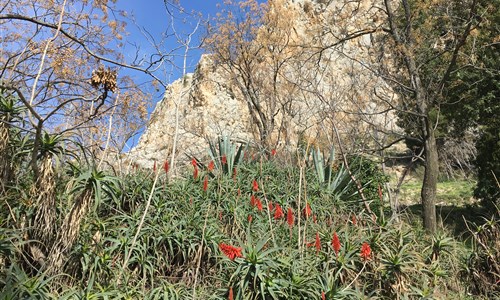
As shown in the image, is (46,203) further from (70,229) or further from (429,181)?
(429,181)

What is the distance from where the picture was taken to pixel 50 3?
7074 millimetres

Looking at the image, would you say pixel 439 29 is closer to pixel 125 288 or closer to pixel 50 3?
pixel 50 3

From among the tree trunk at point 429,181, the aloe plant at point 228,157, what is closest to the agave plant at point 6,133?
the aloe plant at point 228,157

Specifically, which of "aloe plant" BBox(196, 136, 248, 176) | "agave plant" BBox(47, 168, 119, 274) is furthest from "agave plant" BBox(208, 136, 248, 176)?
"agave plant" BBox(47, 168, 119, 274)

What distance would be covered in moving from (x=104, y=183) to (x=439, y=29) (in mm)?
8334

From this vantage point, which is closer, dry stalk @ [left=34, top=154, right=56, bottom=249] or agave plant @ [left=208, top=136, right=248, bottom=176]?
dry stalk @ [left=34, top=154, right=56, bottom=249]

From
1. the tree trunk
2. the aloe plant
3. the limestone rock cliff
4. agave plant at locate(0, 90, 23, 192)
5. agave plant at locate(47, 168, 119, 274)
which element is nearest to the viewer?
agave plant at locate(47, 168, 119, 274)

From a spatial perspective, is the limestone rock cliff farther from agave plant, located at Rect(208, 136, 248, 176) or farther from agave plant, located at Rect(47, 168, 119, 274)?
agave plant, located at Rect(47, 168, 119, 274)

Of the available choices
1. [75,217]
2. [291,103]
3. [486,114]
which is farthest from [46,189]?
[486,114]

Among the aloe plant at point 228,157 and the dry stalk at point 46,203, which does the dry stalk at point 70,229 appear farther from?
→ the aloe plant at point 228,157

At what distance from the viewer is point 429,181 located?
862 cm

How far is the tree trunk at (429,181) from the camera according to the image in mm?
8359

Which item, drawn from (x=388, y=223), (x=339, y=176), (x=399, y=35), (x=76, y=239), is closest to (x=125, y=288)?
(x=76, y=239)

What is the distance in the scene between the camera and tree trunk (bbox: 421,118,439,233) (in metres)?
8.36
